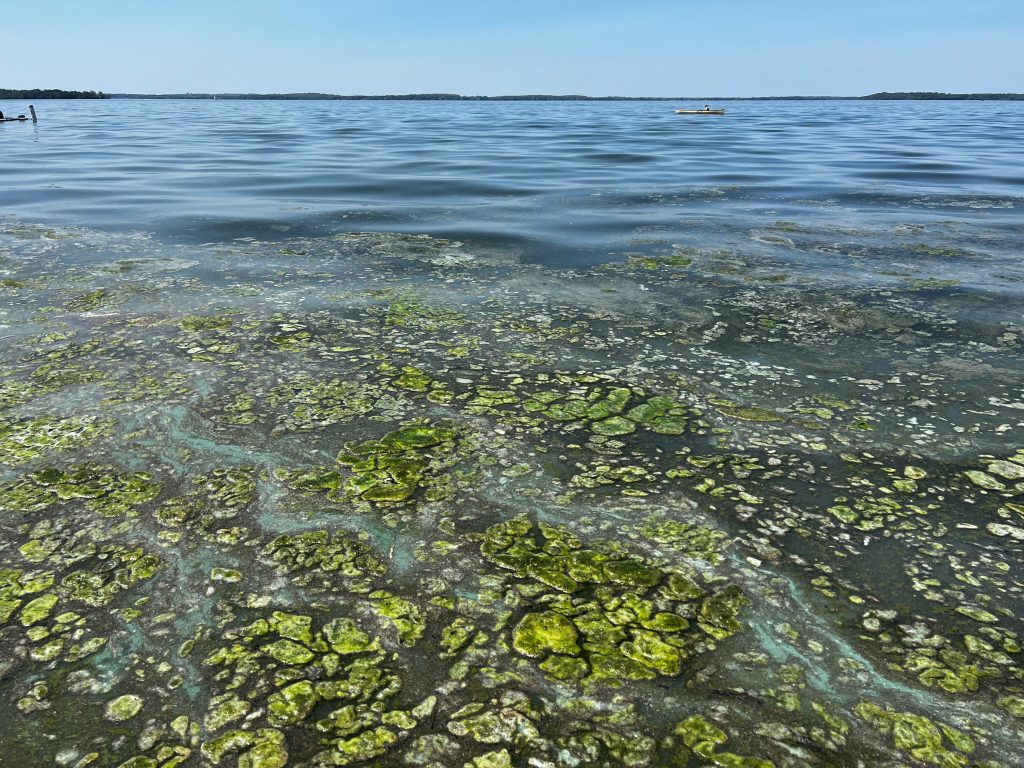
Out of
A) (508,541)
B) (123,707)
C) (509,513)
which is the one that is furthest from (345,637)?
(509,513)

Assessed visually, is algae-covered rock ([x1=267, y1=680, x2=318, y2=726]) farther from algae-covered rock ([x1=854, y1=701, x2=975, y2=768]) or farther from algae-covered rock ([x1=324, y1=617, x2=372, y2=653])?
algae-covered rock ([x1=854, y1=701, x2=975, y2=768])

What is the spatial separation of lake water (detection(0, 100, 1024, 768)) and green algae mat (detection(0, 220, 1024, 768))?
0.06 ft

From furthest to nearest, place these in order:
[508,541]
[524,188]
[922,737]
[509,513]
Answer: [524,188], [509,513], [508,541], [922,737]

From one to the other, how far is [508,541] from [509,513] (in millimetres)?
243

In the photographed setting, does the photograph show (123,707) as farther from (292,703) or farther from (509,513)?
(509,513)

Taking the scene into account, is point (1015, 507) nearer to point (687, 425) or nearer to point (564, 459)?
point (687, 425)

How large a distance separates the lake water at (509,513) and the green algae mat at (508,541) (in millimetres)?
17

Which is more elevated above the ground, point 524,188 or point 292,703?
point 524,188

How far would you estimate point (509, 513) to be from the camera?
11.9 ft

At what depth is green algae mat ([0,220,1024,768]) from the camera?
2371 millimetres

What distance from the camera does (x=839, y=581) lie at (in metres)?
3.10

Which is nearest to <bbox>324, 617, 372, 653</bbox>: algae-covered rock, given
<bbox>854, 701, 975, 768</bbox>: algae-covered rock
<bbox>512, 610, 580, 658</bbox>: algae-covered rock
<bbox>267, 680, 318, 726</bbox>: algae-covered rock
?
<bbox>267, 680, 318, 726</bbox>: algae-covered rock

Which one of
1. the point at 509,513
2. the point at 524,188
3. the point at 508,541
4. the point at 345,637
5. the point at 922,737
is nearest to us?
the point at 922,737

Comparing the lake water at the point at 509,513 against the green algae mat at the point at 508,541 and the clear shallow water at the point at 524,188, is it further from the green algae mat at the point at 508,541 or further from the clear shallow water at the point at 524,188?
the clear shallow water at the point at 524,188
